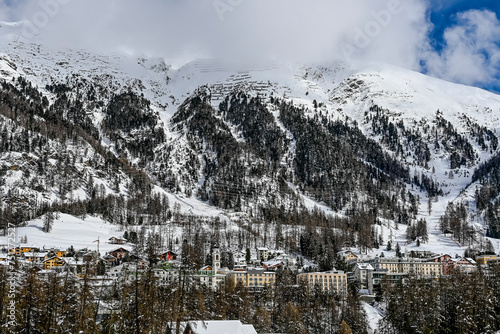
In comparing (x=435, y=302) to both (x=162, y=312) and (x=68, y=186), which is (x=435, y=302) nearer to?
(x=162, y=312)

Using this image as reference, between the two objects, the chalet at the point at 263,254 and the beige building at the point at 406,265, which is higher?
the chalet at the point at 263,254

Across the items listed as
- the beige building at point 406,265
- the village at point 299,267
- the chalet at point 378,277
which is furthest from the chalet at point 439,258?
the chalet at point 378,277

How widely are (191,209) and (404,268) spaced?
84463 mm

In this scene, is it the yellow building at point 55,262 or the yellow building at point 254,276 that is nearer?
the yellow building at point 55,262

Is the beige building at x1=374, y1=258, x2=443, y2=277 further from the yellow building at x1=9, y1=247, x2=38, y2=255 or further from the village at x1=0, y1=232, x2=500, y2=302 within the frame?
the yellow building at x1=9, y1=247, x2=38, y2=255

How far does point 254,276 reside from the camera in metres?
110

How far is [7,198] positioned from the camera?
492 ft

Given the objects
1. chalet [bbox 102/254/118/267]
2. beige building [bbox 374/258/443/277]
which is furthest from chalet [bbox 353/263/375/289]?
chalet [bbox 102/254/118/267]

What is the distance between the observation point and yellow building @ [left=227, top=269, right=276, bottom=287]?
10900cm

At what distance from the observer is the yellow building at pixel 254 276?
109 meters

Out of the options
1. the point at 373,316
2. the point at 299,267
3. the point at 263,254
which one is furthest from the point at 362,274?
the point at 373,316

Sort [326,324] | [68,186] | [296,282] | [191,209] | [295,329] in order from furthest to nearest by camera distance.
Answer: [191,209]
[68,186]
[296,282]
[326,324]
[295,329]

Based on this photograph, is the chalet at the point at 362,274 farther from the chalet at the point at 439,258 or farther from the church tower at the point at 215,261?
the church tower at the point at 215,261

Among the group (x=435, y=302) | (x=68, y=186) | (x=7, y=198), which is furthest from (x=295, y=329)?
(x=68, y=186)
